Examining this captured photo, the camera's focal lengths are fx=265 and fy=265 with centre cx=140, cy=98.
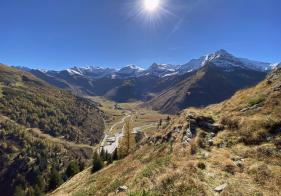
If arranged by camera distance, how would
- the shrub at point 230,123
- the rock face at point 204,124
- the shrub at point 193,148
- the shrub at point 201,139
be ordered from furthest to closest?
the rock face at point 204,124
the shrub at point 230,123
the shrub at point 201,139
the shrub at point 193,148

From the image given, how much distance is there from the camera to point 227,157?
72.8ft

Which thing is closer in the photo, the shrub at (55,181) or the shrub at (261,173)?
the shrub at (261,173)

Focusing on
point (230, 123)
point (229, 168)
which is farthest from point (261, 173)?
point (230, 123)

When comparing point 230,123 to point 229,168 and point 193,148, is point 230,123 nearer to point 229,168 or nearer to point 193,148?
point 193,148

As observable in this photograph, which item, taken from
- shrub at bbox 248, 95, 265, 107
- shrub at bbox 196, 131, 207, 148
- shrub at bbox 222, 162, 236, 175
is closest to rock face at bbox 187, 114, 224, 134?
shrub at bbox 196, 131, 207, 148

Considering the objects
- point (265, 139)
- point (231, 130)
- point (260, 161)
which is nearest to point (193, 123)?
point (231, 130)

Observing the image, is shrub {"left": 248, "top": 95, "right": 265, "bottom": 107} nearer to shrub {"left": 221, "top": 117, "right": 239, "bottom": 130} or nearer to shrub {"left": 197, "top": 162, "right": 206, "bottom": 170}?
shrub {"left": 221, "top": 117, "right": 239, "bottom": 130}

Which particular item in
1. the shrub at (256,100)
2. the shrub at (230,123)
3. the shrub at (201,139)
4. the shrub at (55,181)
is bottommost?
the shrub at (55,181)

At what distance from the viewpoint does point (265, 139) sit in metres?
22.8

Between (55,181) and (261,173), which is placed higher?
(261,173)

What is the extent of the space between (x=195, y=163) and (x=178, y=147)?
822 cm

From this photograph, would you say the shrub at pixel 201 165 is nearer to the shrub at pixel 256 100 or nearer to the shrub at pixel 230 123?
the shrub at pixel 230 123

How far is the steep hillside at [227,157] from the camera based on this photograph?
1750 cm

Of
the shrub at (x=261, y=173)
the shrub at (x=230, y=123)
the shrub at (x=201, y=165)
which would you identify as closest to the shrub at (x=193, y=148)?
the shrub at (x=201, y=165)
